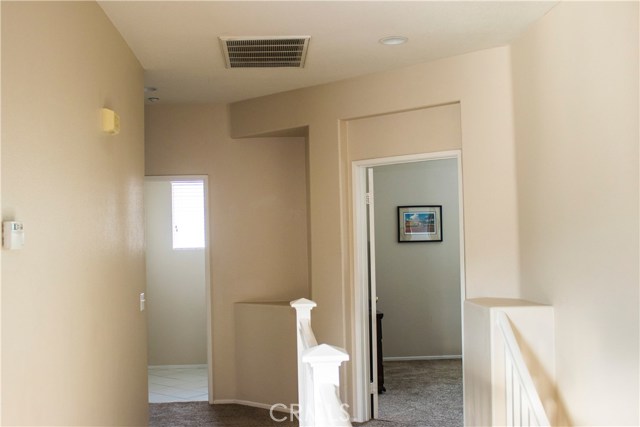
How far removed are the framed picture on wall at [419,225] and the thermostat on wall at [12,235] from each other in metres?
5.57

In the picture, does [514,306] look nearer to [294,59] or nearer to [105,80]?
[294,59]

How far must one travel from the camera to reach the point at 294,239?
6.09m

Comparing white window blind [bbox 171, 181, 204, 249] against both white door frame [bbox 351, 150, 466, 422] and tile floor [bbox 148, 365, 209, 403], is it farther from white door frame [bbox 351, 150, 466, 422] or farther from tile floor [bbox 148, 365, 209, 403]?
white door frame [bbox 351, 150, 466, 422]

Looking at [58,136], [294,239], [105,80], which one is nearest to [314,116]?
[294,239]

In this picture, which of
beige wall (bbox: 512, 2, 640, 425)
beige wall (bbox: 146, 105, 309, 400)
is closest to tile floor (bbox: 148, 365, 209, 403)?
beige wall (bbox: 146, 105, 309, 400)

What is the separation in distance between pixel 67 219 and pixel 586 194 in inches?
93.4

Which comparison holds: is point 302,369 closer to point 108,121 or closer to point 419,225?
point 108,121

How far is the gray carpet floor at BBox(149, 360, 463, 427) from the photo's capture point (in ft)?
17.0

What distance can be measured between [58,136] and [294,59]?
208 centimetres

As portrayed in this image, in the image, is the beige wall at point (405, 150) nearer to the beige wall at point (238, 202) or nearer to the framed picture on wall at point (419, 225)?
the beige wall at point (238, 202)

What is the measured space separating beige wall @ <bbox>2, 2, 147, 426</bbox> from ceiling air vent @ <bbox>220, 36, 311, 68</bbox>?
642mm

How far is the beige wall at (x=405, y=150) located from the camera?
4262 mm

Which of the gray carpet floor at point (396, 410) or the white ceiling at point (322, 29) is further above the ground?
the white ceiling at point (322, 29)

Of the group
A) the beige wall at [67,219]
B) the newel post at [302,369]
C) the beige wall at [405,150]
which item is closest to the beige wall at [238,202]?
the beige wall at [405,150]
